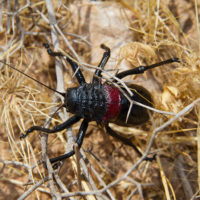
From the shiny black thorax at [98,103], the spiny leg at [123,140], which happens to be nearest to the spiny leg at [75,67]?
the shiny black thorax at [98,103]

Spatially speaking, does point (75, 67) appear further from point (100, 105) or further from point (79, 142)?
point (79, 142)

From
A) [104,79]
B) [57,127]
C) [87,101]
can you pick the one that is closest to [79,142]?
[57,127]

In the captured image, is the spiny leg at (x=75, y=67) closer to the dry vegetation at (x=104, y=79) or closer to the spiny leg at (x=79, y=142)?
the dry vegetation at (x=104, y=79)

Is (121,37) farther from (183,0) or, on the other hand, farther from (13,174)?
(13,174)

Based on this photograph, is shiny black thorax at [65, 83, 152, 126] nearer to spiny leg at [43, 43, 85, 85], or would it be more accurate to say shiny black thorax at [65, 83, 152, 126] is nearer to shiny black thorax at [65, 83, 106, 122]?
shiny black thorax at [65, 83, 106, 122]

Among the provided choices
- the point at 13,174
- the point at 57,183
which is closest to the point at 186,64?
the point at 57,183

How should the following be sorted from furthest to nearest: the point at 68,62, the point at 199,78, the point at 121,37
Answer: the point at 121,37
the point at 68,62
the point at 199,78
